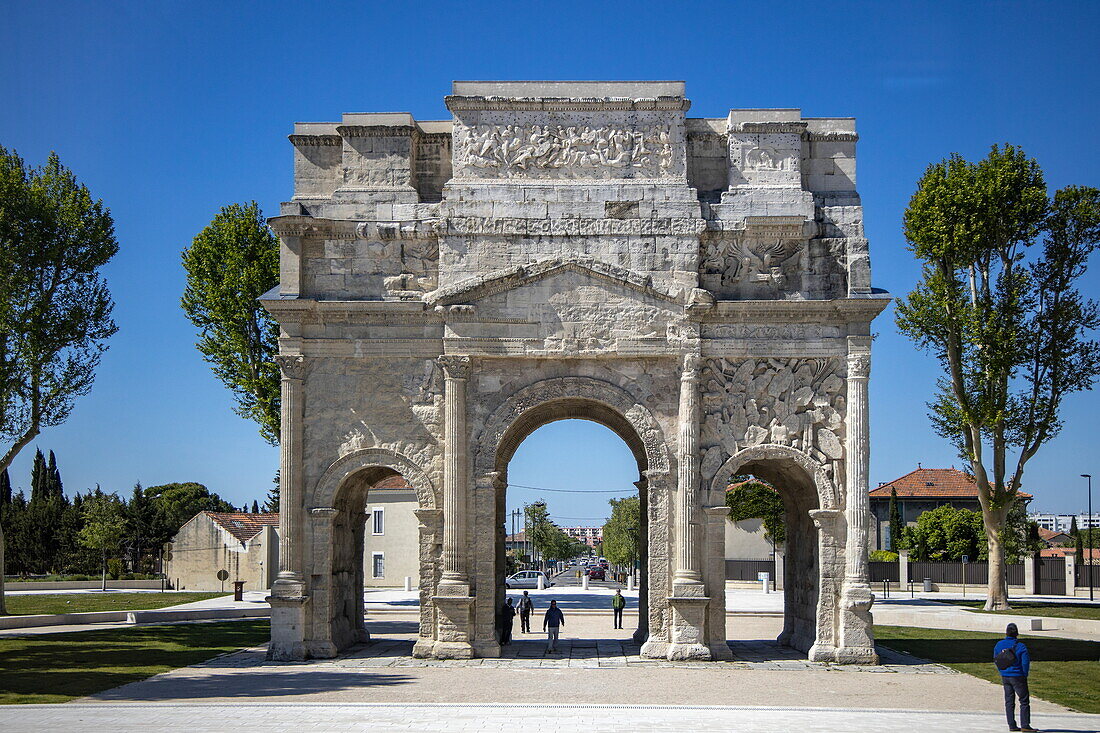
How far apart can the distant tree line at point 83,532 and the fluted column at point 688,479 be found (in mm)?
37295

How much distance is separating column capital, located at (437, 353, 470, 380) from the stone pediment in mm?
1098

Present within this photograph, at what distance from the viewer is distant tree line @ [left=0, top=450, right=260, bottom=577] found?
51750 millimetres

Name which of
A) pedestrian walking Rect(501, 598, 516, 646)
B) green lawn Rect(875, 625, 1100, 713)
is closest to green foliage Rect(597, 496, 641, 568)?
green lawn Rect(875, 625, 1100, 713)

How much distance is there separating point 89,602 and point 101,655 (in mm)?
16846

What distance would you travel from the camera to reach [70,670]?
19031 millimetres

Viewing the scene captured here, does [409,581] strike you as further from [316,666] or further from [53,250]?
[316,666]

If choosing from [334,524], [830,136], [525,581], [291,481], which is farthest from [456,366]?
[525,581]

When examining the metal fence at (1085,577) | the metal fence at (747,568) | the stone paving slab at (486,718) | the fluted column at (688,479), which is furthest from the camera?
the metal fence at (747,568)

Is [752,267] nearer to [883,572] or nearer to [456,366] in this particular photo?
[456,366]

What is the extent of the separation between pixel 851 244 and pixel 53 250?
2130 centimetres

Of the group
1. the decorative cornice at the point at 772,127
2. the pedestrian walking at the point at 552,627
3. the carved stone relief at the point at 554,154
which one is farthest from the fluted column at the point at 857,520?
the carved stone relief at the point at 554,154

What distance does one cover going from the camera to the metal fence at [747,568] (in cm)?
5066

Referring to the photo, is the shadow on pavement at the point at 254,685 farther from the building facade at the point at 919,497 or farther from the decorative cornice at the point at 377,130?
the building facade at the point at 919,497

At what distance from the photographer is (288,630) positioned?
20.3m
